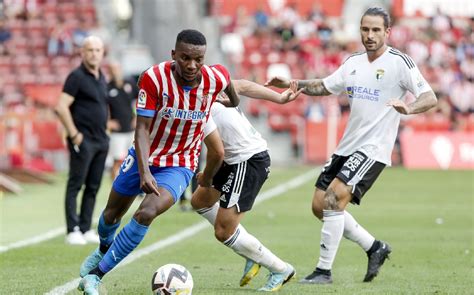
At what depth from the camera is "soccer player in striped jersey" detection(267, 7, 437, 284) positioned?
9.62 m

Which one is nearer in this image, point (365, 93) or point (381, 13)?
point (381, 13)

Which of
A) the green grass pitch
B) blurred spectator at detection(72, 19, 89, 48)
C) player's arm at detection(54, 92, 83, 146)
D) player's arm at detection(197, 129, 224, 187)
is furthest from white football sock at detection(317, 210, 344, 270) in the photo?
blurred spectator at detection(72, 19, 89, 48)

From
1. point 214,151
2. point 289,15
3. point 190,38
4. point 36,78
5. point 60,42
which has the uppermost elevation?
point 190,38

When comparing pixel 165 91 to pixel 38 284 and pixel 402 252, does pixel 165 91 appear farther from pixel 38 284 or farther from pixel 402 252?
pixel 402 252

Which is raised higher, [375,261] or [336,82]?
[336,82]

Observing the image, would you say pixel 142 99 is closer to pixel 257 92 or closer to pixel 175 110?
pixel 175 110

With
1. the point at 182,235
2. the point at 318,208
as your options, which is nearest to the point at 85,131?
the point at 182,235

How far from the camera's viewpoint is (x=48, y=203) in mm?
18875

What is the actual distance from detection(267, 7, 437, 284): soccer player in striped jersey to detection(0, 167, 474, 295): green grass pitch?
375 mm

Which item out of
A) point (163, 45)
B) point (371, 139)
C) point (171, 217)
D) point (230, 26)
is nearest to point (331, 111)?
point (163, 45)

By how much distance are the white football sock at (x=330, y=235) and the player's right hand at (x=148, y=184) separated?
80.2 inches

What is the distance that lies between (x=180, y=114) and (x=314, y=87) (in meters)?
2.05

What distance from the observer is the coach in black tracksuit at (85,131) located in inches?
507

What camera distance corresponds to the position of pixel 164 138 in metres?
8.48
